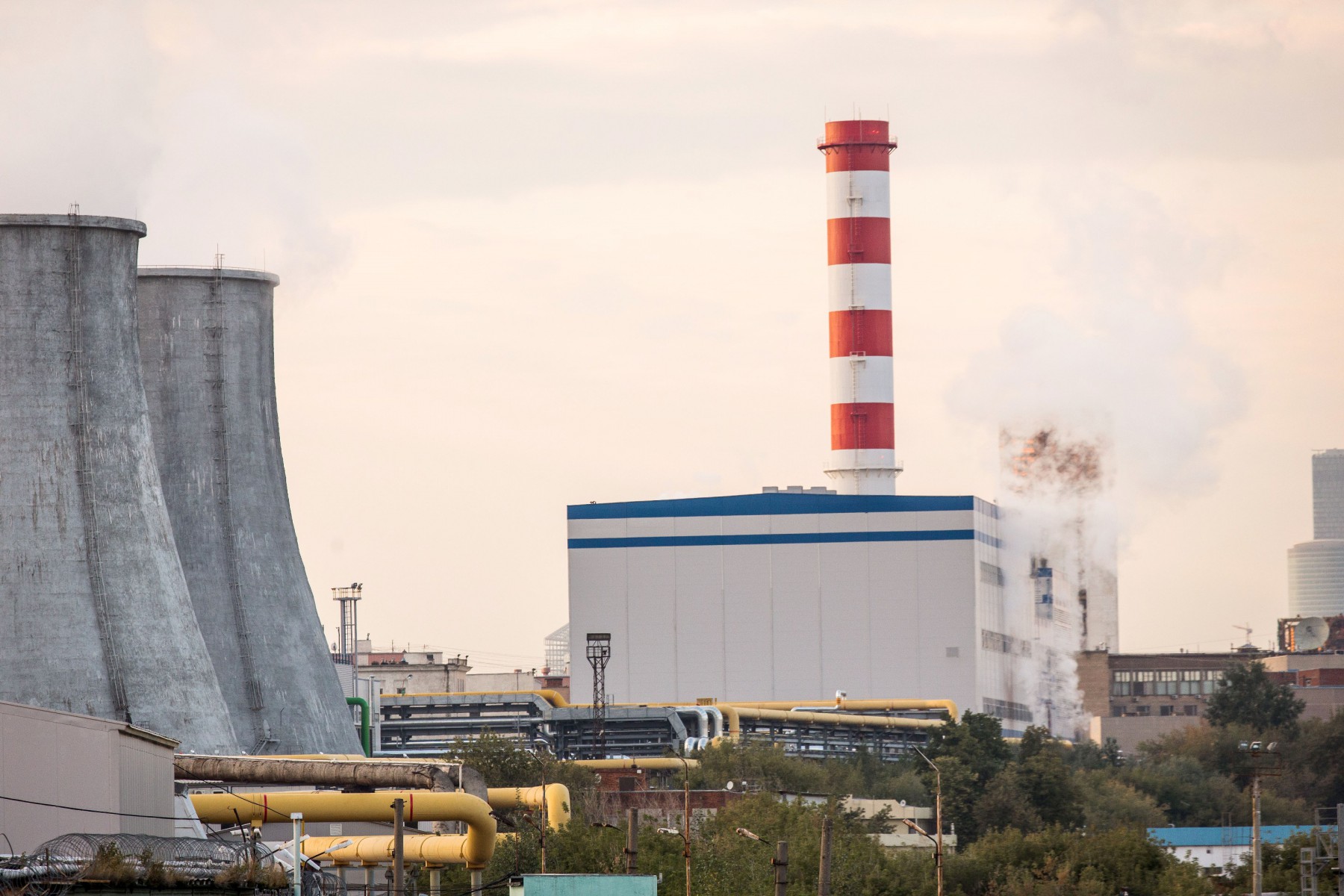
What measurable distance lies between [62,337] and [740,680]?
2858 cm

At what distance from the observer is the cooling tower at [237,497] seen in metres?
34.4

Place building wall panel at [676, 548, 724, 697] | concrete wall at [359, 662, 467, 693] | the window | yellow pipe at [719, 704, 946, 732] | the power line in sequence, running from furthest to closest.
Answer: concrete wall at [359, 662, 467, 693]
the window
building wall panel at [676, 548, 724, 697]
yellow pipe at [719, 704, 946, 732]
the power line

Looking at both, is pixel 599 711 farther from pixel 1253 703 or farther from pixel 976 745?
pixel 1253 703

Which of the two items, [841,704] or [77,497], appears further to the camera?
[841,704]

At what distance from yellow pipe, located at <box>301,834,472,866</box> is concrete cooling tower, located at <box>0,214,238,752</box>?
4.68 meters

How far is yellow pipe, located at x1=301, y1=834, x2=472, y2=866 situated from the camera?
24.5 metres

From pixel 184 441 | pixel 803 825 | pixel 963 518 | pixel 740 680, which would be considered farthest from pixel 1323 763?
pixel 184 441

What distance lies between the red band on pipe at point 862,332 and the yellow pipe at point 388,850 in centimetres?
3112

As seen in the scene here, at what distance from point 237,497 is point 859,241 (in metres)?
24.3

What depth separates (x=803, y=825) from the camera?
1257 inches

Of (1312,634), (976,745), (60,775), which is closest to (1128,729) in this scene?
(1312,634)

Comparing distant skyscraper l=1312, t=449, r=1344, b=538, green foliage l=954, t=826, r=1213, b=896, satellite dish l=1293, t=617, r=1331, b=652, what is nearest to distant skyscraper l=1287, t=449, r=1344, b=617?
distant skyscraper l=1312, t=449, r=1344, b=538

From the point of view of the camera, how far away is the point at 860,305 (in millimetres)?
55281

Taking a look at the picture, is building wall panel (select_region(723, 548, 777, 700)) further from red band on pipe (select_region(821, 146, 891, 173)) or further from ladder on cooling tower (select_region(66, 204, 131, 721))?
ladder on cooling tower (select_region(66, 204, 131, 721))
